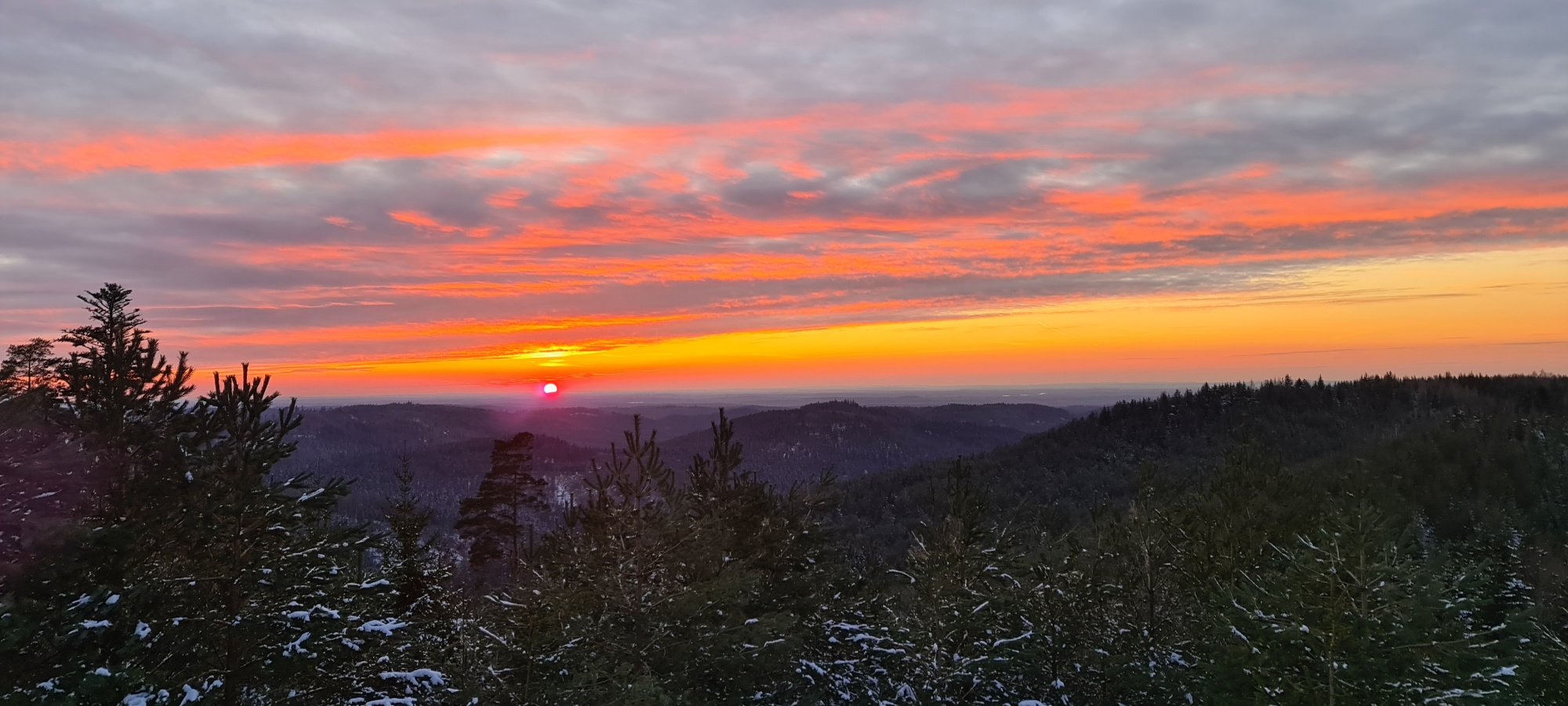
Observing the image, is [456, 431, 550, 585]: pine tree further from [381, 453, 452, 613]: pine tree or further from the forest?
the forest

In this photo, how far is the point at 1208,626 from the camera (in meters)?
16.6

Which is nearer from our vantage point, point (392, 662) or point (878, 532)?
point (392, 662)

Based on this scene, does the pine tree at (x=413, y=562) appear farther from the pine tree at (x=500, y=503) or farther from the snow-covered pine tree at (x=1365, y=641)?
the snow-covered pine tree at (x=1365, y=641)

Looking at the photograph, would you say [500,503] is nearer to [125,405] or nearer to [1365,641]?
[125,405]

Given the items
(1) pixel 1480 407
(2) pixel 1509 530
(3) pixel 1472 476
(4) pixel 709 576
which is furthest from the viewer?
(1) pixel 1480 407

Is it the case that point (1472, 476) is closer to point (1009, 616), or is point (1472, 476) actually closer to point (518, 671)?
point (1009, 616)

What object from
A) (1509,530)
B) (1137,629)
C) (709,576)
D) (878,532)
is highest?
(709,576)

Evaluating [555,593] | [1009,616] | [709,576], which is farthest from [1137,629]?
[555,593]

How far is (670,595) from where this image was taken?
42.7ft

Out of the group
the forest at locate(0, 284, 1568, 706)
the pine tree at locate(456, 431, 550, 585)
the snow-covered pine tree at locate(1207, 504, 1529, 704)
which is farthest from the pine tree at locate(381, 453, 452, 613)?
the snow-covered pine tree at locate(1207, 504, 1529, 704)

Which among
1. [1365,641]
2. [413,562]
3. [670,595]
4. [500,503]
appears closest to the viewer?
[1365,641]

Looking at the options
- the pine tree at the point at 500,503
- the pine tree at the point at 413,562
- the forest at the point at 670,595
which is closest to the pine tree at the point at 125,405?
the forest at the point at 670,595

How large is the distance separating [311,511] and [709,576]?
736cm

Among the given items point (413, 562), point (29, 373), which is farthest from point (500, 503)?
point (29, 373)
